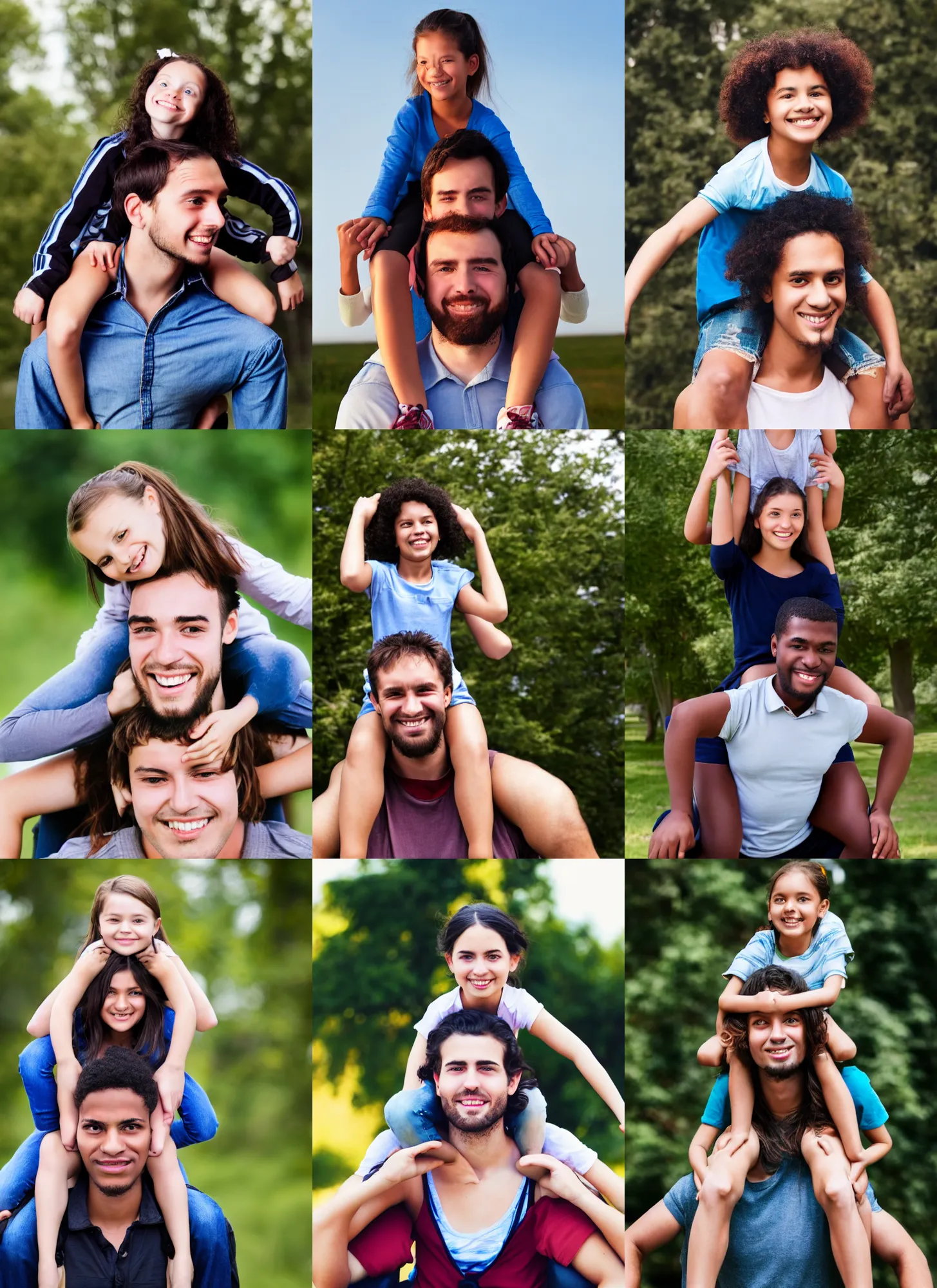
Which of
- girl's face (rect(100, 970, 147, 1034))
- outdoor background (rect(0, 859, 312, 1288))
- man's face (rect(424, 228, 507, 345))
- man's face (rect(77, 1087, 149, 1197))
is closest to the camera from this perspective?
man's face (rect(77, 1087, 149, 1197))

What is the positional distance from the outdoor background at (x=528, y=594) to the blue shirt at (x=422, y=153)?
2.80 feet

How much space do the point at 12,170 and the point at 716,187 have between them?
2736 mm

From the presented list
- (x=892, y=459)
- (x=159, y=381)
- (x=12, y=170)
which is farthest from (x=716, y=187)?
(x=12, y=170)

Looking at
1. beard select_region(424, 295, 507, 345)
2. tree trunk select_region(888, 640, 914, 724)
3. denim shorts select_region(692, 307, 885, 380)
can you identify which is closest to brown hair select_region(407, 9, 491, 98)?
beard select_region(424, 295, 507, 345)

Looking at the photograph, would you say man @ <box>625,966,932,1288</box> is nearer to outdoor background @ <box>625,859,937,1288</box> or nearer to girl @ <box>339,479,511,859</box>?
outdoor background @ <box>625,859,937,1288</box>

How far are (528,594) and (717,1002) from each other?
1.72 meters

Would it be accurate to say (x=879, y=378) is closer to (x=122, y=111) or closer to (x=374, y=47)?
(x=374, y=47)

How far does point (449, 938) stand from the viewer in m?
5.80

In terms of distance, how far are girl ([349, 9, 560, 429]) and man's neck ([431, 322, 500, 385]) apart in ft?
0.35

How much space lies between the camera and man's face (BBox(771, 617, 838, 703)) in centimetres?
579

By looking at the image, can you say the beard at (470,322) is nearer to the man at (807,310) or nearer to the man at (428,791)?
the man at (807,310)

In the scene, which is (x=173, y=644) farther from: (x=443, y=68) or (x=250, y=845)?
(x=443, y=68)

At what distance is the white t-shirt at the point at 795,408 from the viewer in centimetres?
584

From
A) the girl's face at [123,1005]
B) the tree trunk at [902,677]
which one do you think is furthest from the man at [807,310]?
→ the girl's face at [123,1005]
